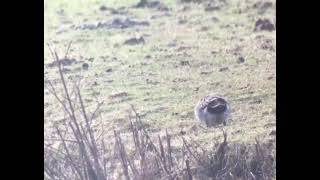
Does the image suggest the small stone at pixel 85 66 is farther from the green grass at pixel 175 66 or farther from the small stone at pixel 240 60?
the small stone at pixel 240 60

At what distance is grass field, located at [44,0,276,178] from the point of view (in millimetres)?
3658

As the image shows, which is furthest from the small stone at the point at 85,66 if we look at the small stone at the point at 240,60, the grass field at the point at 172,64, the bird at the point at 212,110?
the small stone at the point at 240,60

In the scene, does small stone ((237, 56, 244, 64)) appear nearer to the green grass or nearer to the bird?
the green grass

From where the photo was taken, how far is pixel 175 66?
3.75 meters

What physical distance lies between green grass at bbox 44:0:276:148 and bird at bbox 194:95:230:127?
3 centimetres

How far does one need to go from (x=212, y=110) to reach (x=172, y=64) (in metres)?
0.35

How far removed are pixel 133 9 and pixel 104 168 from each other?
3.04 ft

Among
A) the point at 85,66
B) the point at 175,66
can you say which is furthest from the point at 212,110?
the point at 85,66

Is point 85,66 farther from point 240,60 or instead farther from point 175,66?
point 240,60

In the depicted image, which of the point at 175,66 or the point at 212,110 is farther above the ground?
the point at 175,66

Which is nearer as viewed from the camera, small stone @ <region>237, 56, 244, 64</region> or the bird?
the bird

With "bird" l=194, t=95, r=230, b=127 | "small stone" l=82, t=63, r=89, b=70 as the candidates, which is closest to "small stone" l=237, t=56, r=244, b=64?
"bird" l=194, t=95, r=230, b=127
